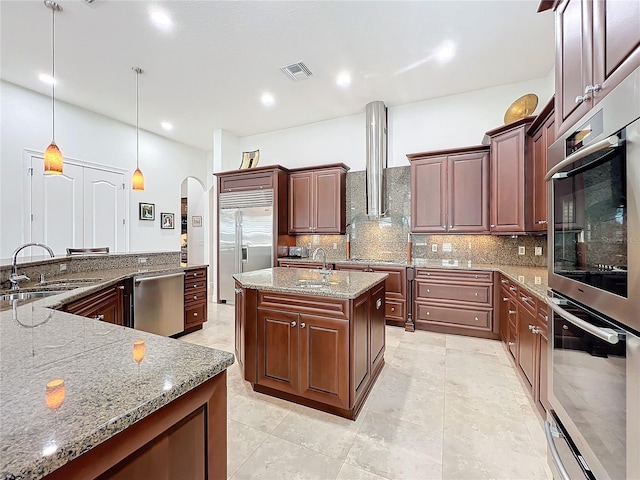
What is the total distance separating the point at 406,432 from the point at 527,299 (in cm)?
139

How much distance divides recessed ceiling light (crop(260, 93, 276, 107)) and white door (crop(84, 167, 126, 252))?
10.3ft

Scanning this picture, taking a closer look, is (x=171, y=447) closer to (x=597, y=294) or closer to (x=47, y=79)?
(x=597, y=294)

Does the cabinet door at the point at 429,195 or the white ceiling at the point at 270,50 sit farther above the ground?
the white ceiling at the point at 270,50

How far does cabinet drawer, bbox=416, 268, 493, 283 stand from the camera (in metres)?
3.53

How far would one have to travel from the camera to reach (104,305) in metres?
2.45

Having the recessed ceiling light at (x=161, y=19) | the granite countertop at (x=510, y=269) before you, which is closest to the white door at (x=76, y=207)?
the recessed ceiling light at (x=161, y=19)

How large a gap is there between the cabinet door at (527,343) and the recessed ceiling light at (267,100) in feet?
13.6

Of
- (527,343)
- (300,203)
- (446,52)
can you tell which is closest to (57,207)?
(300,203)

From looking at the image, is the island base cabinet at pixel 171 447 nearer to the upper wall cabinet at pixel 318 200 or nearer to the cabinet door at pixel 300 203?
the upper wall cabinet at pixel 318 200

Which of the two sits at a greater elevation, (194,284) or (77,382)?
(77,382)

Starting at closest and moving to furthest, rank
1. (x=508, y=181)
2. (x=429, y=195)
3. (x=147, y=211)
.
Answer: (x=508, y=181)
(x=429, y=195)
(x=147, y=211)

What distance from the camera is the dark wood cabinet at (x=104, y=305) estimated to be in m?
2.01

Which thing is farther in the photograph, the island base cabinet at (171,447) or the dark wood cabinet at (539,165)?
the dark wood cabinet at (539,165)

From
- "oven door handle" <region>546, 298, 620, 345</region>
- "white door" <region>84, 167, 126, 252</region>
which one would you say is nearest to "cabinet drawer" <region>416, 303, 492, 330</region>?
"oven door handle" <region>546, 298, 620, 345</region>
